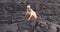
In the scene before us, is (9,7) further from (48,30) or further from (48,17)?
(48,30)

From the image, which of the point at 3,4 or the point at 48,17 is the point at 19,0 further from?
the point at 48,17

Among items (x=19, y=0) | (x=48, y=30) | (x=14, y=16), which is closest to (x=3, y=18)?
(x=14, y=16)

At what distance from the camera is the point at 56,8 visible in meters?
9.25

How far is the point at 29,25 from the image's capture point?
6383 mm

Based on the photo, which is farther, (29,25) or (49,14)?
(49,14)

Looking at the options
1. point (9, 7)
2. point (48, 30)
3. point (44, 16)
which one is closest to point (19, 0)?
point (9, 7)

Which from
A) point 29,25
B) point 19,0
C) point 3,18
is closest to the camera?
point 29,25

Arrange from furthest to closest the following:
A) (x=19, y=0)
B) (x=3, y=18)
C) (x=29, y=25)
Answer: (x=19, y=0), (x=3, y=18), (x=29, y=25)

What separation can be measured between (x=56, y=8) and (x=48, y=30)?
106 inches

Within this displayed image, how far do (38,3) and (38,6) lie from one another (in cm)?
12

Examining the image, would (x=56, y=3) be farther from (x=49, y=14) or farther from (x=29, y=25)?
(x=29, y=25)

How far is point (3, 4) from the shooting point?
9.04 metres

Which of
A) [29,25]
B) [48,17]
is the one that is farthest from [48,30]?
[48,17]

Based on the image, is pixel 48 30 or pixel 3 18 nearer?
pixel 48 30
